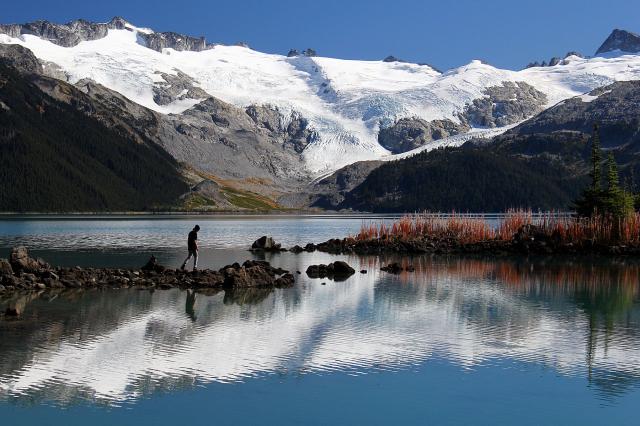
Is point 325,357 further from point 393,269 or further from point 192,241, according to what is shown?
point 393,269

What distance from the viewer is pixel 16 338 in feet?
102

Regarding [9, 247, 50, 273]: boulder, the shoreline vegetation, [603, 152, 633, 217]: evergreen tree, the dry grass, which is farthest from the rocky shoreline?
[603, 152, 633, 217]: evergreen tree

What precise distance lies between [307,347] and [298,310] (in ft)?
32.7

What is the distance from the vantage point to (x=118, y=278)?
5012 centimetres

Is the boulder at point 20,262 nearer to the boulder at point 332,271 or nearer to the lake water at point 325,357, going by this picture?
the lake water at point 325,357

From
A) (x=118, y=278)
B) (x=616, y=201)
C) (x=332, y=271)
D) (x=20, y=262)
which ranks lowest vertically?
(x=118, y=278)

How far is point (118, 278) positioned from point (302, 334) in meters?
21.0

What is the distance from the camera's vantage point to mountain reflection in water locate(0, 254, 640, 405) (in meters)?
25.7

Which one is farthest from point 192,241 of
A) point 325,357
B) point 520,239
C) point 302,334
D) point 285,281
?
point 520,239

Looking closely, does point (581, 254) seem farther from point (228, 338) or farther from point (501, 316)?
point (228, 338)

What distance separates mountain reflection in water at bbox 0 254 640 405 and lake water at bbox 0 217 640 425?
0.09 metres

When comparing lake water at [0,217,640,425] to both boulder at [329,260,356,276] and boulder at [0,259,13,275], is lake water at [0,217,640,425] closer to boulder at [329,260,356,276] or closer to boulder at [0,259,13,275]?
boulder at [0,259,13,275]

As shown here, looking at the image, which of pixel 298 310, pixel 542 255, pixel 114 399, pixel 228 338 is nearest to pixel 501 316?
pixel 298 310

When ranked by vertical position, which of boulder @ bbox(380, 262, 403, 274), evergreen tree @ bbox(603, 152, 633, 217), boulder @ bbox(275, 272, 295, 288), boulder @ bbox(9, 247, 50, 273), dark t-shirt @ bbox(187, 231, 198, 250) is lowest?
boulder @ bbox(275, 272, 295, 288)
